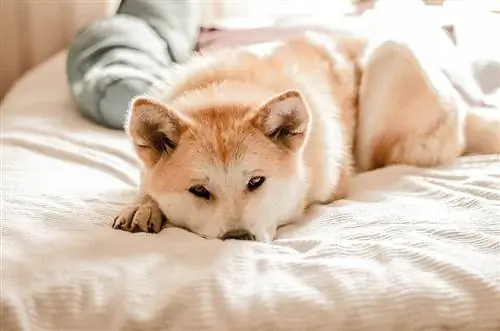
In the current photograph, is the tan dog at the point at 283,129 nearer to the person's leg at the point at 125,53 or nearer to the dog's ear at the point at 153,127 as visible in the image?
the dog's ear at the point at 153,127

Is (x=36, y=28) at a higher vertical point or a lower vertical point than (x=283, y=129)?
lower

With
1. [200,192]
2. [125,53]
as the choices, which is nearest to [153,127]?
[200,192]

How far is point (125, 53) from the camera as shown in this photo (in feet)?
6.90

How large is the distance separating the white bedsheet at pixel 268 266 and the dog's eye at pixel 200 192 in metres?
0.08

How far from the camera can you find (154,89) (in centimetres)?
175

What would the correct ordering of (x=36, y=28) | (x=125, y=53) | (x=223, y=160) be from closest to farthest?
(x=223, y=160) → (x=125, y=53) → (x=36, y=28)

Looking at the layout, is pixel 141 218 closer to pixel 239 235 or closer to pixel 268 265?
pixel 239 235

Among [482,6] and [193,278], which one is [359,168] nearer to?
[193,278]

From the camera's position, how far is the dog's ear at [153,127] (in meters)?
1.29

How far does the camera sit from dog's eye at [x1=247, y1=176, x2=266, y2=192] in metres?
1.32

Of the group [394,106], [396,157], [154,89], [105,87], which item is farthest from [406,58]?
[105,87]

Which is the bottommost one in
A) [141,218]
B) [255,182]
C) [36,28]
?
[36,28]

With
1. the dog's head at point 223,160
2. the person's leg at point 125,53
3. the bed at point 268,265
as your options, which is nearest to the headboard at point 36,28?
the person's leg at point 125,53

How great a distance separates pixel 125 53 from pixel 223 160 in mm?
930
